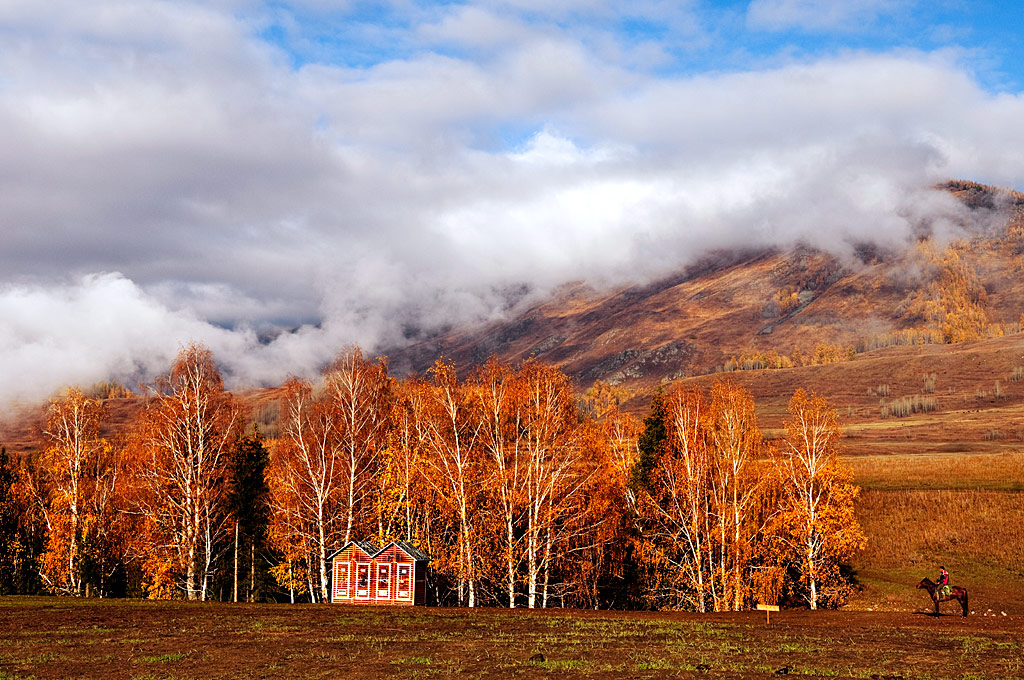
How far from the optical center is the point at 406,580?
6794 centimetres

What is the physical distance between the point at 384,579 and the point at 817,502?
3621 cm

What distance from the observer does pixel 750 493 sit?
73.9m

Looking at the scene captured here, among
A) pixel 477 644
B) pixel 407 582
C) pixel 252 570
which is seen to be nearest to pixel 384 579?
pixel 407 582

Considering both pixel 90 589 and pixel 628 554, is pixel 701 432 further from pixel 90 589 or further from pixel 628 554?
pixel 90 589

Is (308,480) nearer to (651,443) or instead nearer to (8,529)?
(651,443)

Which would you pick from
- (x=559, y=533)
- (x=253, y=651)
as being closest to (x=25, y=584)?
(x=559, y=533)

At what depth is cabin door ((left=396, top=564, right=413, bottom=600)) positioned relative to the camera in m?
67.8

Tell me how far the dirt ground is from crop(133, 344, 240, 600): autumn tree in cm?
992

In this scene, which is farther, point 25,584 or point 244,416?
point 25,584

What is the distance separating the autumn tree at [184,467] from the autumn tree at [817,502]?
1866 inches

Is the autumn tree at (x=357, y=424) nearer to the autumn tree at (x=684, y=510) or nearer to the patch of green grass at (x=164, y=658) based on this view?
the autumn tree at (x=684, y=510)

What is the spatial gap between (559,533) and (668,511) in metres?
12.2

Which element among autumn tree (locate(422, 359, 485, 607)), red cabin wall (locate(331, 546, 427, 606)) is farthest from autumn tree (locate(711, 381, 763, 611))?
red cabin wall (locate(331, 546, 427, 606))

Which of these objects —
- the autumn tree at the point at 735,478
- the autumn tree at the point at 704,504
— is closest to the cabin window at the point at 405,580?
the autumn tree at the point at 704,504
